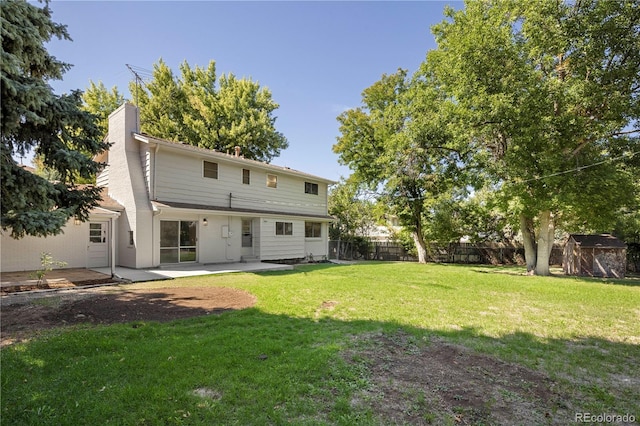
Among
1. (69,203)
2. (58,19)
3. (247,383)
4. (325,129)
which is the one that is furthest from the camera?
(325,129)

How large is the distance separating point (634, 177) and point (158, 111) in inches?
1214

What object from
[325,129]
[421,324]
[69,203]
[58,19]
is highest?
[325,129]

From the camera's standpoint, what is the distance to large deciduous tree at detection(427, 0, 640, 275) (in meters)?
12.0

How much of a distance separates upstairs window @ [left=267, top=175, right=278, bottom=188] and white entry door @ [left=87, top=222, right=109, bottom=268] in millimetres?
7619

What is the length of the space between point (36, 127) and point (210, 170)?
10.3 meters

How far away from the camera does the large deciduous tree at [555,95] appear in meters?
12.0

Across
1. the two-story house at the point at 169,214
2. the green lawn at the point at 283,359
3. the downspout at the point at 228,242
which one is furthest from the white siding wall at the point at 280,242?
the green lawn at the point at 283,359

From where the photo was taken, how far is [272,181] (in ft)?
56.6

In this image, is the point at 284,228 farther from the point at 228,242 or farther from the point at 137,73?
the point at 137,73

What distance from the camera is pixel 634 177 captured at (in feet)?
42.8

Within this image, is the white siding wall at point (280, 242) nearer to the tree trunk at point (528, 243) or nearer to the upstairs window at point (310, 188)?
the upstairs window at point (310, 188)

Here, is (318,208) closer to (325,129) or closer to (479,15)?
(325,129)

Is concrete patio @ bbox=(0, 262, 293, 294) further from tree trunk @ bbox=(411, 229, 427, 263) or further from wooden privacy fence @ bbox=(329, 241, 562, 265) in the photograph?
tree trunk @ bbox=(411, 229, 427, 263)

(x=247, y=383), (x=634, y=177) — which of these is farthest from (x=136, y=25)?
(x=634, y=177)
